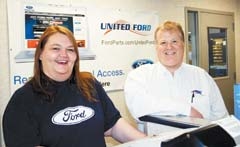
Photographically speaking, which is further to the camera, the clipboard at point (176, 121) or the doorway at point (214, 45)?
the doorway at point (214, 45)

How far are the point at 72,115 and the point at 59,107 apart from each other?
0.23 feet

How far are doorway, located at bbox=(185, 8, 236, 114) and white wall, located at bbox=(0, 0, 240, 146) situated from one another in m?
0.11

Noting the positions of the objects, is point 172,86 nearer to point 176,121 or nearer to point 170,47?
point 170,47

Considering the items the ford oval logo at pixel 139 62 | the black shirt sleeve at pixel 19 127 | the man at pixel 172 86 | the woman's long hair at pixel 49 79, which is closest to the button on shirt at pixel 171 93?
the man at pixel 172 86

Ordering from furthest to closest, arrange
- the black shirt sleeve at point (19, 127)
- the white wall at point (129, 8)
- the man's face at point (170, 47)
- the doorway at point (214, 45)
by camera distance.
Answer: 1. the doorway at point (214, 45)
2. the white wall at point (129, 8)
3. the man's face at point (170, 47)
4. the black shirt sleeve at point (19, 127)

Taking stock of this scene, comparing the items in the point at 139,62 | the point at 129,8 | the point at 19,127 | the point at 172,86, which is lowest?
the point at 19,127

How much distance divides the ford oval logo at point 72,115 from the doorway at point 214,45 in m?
2.94

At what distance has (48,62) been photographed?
146 centimetres

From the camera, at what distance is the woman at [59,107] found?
51.3 inches

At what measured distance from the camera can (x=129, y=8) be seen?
349 centimetres

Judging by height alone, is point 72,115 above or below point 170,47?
below

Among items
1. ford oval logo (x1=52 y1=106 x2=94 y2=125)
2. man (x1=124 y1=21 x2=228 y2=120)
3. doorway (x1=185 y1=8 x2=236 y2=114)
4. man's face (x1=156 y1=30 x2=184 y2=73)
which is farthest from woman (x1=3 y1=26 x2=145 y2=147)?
doorway (x1=185 y1=8 x2=236 y2=114)

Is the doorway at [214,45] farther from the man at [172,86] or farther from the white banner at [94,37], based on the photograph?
the man at [172,86]

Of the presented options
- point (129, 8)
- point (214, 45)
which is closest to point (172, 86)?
point (129, 8)
